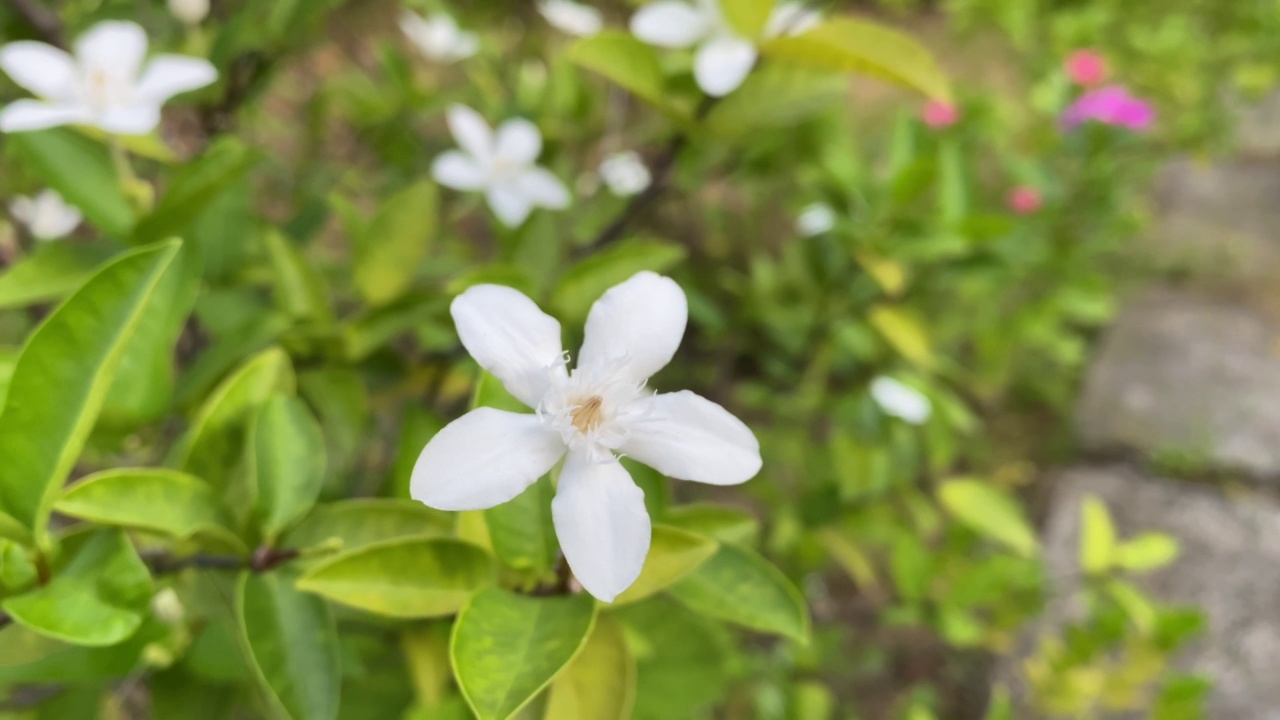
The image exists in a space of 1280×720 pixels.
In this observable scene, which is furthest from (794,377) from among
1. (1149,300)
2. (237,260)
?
(1149,300)

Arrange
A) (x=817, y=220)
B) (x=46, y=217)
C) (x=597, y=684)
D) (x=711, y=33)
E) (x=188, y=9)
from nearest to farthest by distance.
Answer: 1. (x=597, y=684)
2. (x=711, y=33)
3. (x=188, y=9)
4. (x=46, y=217)
5. (x=817, y=220)

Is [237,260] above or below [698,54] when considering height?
below

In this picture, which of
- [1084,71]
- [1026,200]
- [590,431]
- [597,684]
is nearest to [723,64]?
[590,431]

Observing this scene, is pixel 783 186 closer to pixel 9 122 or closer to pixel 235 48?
pixel 235 48

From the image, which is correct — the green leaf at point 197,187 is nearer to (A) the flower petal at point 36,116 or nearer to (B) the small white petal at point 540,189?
(A) the flower petal at point 36,116

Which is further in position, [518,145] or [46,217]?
[46,217]

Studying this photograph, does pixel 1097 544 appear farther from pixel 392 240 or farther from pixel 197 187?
pixel 197 187
